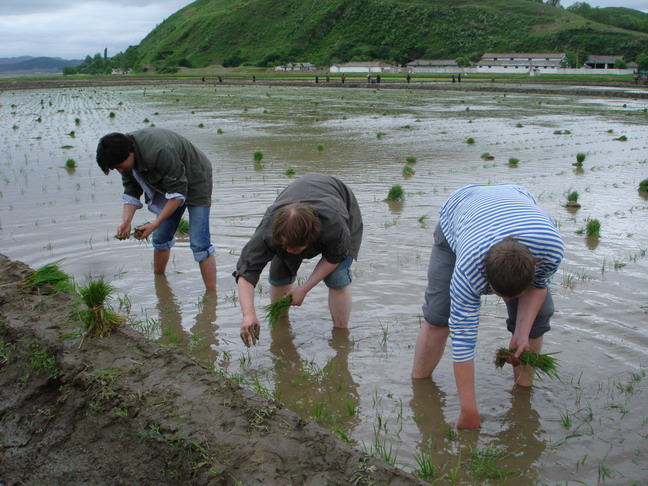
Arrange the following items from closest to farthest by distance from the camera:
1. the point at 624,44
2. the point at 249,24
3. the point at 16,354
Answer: the point at 16,354 → the point at 624,44 → the point at 249,24

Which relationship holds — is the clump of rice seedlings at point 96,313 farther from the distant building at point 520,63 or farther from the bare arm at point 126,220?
the distant building at point 520,63

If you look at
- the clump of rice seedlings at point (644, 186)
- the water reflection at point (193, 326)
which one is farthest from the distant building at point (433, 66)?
the water reflection at point (193, 326)

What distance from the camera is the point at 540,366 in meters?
Answer: 3.53

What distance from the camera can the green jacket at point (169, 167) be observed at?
4.95 m

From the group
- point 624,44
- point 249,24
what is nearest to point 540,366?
point 624,44

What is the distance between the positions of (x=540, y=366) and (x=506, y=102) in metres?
28.6

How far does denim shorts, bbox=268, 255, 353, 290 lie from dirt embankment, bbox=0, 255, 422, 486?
1.03m

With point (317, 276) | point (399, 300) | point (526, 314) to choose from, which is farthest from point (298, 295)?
point (399, 300)

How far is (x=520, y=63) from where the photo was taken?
84188 mm

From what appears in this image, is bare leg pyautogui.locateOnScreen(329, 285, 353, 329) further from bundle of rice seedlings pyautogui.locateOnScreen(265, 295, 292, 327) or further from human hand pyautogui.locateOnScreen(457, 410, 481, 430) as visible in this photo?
human hand pyautogui.locateOnScreen(457, 410, 481, 430)

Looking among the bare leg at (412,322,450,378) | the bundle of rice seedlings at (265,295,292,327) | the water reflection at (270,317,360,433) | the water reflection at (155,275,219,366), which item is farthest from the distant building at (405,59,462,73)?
the bare leg at (412,322,450,378)

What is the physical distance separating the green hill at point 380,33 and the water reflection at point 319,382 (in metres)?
95.8

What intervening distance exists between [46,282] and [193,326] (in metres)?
1.20

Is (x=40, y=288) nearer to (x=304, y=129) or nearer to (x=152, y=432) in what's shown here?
(x=152, y=432)
